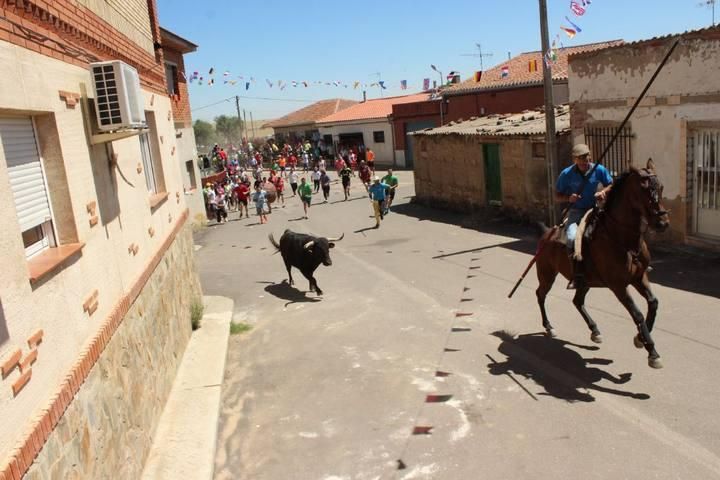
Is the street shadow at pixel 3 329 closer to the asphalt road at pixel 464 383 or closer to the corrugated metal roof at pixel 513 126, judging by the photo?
the asphalt road at pixel 464 383

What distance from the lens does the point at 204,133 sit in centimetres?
10706

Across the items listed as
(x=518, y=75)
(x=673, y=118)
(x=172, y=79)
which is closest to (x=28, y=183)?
(x=673, y=118)

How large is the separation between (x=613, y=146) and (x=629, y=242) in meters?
8.23

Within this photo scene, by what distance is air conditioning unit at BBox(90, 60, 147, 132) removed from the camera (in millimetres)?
5457

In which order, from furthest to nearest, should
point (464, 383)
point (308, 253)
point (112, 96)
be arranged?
1. point (308, 253)
2. point (464, 383)
3. point (112, 96)

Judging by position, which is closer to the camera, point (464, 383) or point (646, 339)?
point (646, 339)

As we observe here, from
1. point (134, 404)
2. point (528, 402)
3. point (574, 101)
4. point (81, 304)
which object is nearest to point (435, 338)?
point (528, 402)

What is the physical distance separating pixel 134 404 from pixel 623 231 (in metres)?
5.26

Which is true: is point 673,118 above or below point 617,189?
above

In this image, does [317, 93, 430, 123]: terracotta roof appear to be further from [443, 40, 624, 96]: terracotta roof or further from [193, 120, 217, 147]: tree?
[193, 120, 217, 147]: tree

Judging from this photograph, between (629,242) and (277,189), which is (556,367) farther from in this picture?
(277,189)

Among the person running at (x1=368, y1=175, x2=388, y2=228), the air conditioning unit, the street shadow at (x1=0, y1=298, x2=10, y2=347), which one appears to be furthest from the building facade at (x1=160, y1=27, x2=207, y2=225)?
the street shadow at (x1=0, y1=298, x2=10, y2=347)

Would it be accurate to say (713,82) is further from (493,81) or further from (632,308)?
(493,81)

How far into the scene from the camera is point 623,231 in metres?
6.58
